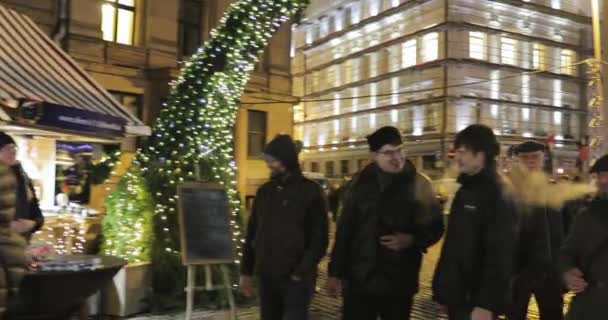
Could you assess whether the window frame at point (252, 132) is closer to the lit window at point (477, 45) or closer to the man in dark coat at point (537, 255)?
the man in dark coat at point (537, 255)

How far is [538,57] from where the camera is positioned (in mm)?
53656

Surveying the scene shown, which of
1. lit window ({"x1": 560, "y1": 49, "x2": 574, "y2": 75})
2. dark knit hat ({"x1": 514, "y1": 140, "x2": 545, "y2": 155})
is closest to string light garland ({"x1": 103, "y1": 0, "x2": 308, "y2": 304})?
dark knit hat ({"x1": 514, "y1": 140, "x2": 545, "y2": 155})

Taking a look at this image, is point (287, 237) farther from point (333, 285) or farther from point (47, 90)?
point (47, 90)

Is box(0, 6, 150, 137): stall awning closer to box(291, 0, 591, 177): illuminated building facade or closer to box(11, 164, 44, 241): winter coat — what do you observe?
box(11, 164, 44, 241): winter coat

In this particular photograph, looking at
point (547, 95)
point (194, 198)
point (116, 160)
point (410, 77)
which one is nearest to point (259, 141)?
point (116, 160)

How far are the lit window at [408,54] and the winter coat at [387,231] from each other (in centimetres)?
4761

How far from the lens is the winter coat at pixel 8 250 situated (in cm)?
395

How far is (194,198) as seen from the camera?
22.3 ft

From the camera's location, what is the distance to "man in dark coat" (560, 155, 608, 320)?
3.69 meters

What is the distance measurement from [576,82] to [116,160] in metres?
53.0

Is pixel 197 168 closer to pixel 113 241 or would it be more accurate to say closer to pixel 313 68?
pixel 113 241

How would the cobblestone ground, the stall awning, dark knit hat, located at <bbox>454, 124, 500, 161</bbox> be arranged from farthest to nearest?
the cobblestone ground, the stall awning, dark knit hat, located at <bbox>454, 124, 500, 161</bbox>

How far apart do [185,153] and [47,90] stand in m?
1.95

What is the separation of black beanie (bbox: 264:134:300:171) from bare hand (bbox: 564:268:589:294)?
2.14 m
